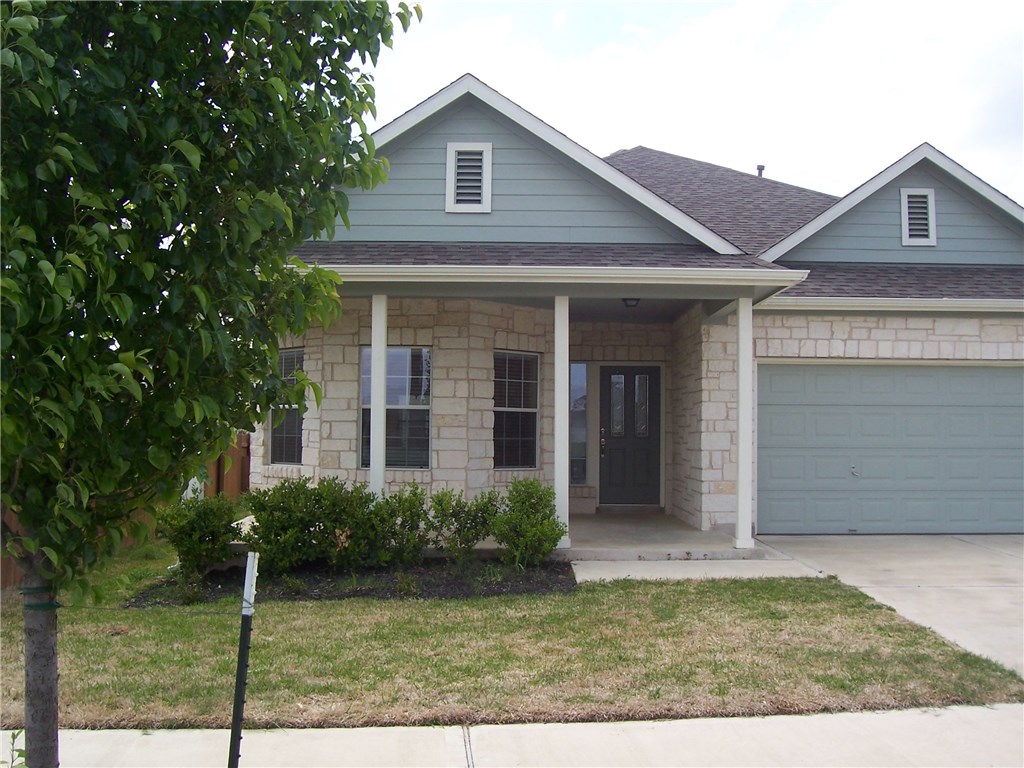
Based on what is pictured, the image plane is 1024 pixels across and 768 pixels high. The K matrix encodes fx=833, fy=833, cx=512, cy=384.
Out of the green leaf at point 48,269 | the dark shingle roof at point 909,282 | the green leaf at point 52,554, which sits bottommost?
the green leaf at point 52,554

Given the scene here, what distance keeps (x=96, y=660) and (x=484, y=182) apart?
6907mm

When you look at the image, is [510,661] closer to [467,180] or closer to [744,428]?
[744,428]

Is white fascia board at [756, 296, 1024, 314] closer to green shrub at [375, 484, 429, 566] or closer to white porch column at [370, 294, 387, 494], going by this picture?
white porch column at [370, 294, 387, 494]

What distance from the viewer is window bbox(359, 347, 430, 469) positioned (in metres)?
10.3

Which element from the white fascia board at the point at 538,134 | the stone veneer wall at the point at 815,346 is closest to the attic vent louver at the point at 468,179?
the white fascia board at the point at 538,134

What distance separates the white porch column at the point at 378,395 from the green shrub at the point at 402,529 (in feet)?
1.13

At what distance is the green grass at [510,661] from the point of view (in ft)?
16.0

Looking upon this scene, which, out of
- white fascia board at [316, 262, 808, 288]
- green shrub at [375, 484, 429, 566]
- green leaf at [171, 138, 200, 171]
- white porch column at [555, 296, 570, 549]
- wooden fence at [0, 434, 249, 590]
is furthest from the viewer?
wooden fence at [0, 434, 249, 590]

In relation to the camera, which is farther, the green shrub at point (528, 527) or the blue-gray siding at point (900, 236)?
the blue-gray siding at point (900, 236)

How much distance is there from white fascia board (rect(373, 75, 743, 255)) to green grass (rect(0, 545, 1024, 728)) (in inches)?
183

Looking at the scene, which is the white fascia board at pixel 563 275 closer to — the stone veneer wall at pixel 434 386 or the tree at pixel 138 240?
the stone veneer wall at pixel 434 386

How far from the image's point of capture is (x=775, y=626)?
21.6 feet

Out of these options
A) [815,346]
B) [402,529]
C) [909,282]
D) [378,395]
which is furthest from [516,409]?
[909,282]

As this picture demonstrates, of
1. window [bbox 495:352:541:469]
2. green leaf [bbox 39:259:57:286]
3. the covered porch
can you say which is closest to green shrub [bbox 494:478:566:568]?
the covered porch
